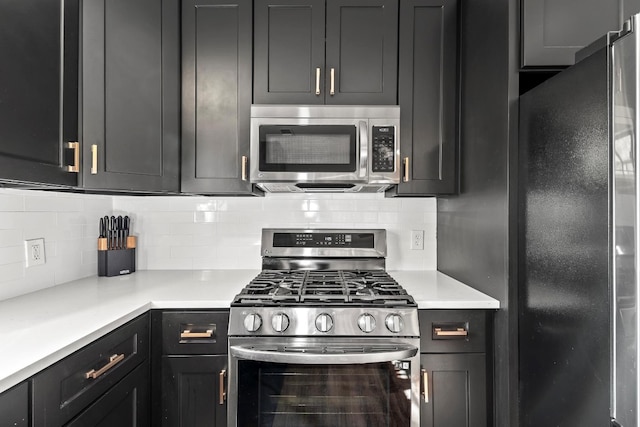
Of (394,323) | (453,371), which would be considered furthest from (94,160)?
(453,371)

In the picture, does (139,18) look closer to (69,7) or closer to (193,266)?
(69,7)

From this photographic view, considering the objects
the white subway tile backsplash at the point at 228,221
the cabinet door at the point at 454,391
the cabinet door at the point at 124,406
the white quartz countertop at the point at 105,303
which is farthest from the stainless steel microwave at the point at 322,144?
the cabinet door at the point at 124,406

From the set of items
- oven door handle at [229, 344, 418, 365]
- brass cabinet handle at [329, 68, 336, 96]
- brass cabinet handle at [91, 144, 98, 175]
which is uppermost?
brass cabinet handle at [329, 68, 336, 96]

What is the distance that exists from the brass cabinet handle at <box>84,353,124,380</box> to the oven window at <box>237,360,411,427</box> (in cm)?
42

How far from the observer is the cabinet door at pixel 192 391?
1.48 m

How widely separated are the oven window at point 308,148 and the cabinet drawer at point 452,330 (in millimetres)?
743

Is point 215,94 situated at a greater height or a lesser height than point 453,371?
greater

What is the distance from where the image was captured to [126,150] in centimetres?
162

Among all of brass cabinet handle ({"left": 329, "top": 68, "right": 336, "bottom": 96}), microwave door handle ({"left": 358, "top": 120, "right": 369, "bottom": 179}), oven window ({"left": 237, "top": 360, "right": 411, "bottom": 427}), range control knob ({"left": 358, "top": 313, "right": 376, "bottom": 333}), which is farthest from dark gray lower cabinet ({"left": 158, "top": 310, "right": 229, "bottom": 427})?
brass cabinet handle ({"left": 329, "top": 68, "right": 336, "bottom": 96})

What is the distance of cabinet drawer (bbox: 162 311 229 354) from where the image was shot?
1.49m

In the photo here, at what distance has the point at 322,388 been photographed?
145 cm

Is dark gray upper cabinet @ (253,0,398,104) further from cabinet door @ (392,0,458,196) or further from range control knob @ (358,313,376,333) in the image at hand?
range control knob @ (358,313,376,333)

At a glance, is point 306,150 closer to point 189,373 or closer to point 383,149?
point 383,149

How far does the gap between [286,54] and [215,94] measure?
0.40 meters
